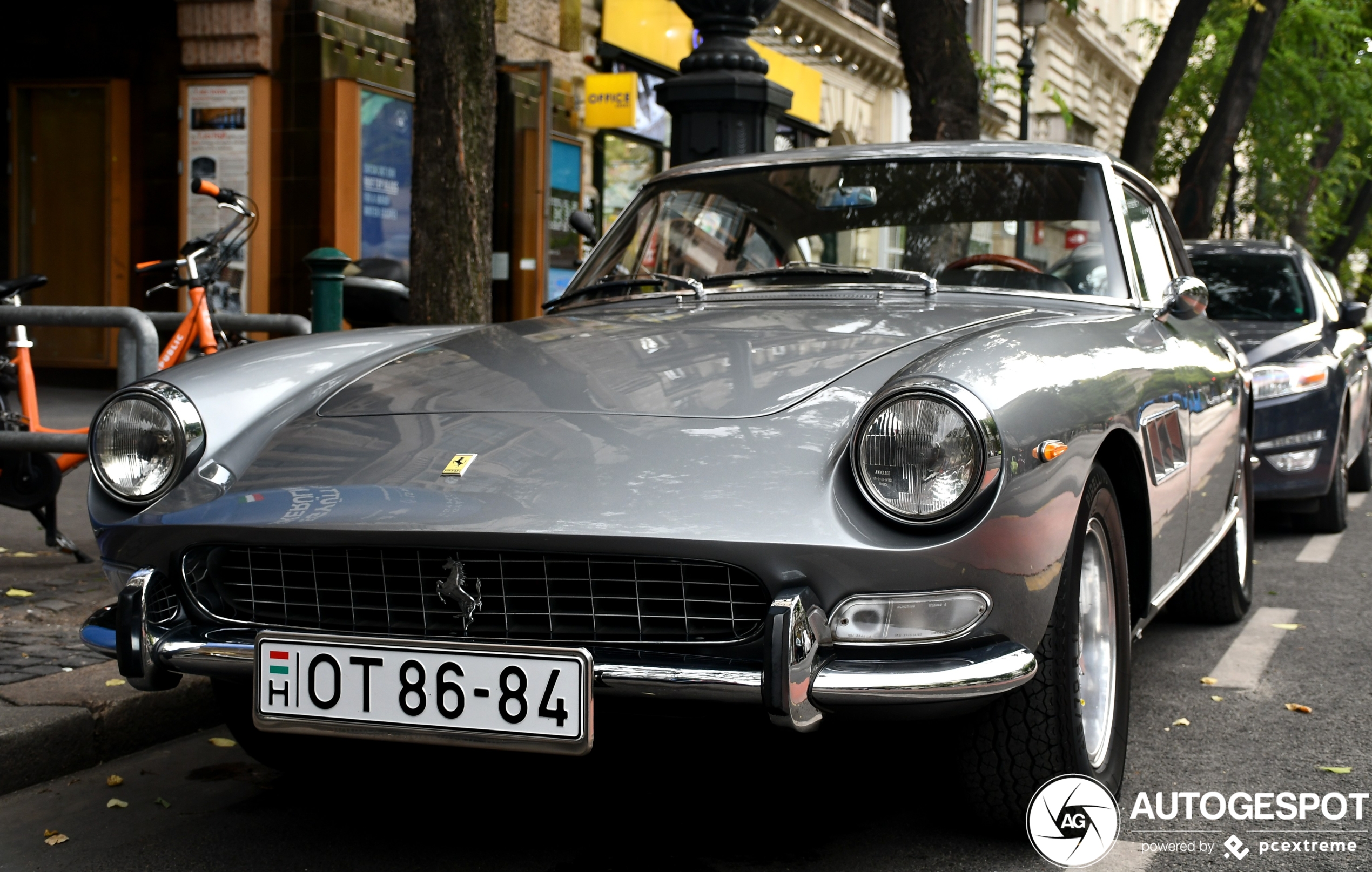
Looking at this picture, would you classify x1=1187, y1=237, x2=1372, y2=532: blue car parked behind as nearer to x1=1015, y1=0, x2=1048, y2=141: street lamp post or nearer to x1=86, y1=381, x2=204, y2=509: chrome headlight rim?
x1=86, y1=381, x2=204, y2=509: chrome headlight rim

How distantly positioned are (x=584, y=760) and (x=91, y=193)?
10.1 meters

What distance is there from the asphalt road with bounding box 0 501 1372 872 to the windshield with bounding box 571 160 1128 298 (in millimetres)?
1204

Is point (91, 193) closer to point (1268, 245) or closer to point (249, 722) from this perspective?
point (1268, 245)

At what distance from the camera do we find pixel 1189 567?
3.85m

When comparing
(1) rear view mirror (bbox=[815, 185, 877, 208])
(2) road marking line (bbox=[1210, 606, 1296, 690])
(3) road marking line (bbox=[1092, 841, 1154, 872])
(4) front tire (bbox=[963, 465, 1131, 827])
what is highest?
(1) rear view mirror (bbox=[815, 185, 877, 208])

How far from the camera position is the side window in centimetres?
394

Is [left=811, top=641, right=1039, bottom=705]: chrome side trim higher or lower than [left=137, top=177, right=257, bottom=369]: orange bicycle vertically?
lower

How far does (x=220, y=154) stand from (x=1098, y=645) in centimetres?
961

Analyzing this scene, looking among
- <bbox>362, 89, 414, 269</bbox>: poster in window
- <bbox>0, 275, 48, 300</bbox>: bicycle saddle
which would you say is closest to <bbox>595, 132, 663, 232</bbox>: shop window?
<bbox>362, 89, 414, 269</bbox>: poster in window

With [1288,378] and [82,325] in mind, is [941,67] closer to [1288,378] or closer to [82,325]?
[1288,378]

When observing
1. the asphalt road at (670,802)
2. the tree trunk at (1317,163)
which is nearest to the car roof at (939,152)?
the asphalt road at (670,802)

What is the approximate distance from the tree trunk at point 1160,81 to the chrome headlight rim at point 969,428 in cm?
1065

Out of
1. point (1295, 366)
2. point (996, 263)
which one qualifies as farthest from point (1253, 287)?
point (996, 263)

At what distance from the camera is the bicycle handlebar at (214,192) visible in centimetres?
638
